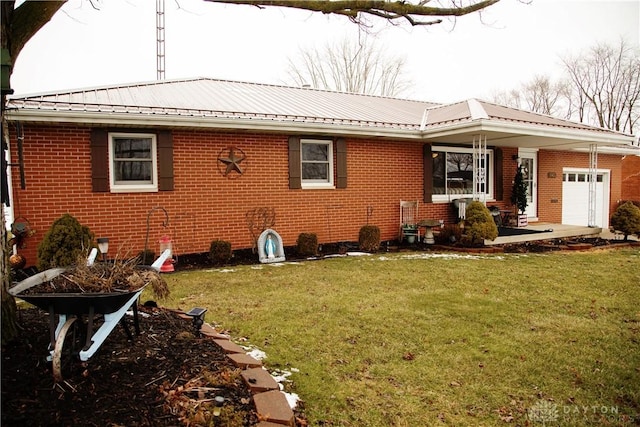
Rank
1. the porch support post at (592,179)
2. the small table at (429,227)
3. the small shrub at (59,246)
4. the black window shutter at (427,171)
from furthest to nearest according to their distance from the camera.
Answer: the porch support post at (592,179) < the black window shutter at (427,171) < the small table at (429,227) < the small shrub at (59,246)

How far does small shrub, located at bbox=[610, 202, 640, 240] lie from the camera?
11078mm

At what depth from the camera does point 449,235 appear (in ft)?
34.6

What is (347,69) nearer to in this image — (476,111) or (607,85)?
(476,111)

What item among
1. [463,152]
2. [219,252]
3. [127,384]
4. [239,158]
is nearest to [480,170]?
[463,152]

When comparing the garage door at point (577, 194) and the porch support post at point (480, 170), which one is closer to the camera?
the porch support post at point (480, 170)

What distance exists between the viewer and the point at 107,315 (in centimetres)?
263

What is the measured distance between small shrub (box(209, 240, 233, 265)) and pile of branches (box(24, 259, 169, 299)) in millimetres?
5155

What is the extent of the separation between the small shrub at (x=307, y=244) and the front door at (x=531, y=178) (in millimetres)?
8171

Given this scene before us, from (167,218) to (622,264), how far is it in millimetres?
8819

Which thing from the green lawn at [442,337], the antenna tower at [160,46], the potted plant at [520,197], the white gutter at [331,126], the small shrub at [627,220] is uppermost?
the antenna tower at [160,46]

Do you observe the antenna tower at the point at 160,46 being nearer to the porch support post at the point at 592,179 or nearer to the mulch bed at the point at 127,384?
the mulch bed at the point at 127,384

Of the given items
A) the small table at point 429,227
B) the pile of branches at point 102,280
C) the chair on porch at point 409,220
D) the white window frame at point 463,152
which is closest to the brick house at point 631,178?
the white window frame at point 463,152

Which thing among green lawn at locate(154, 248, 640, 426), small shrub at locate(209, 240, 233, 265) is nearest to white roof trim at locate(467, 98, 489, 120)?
green lawn at locate(154, 248, 640, 426)

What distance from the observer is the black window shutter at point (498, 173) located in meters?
12.6
